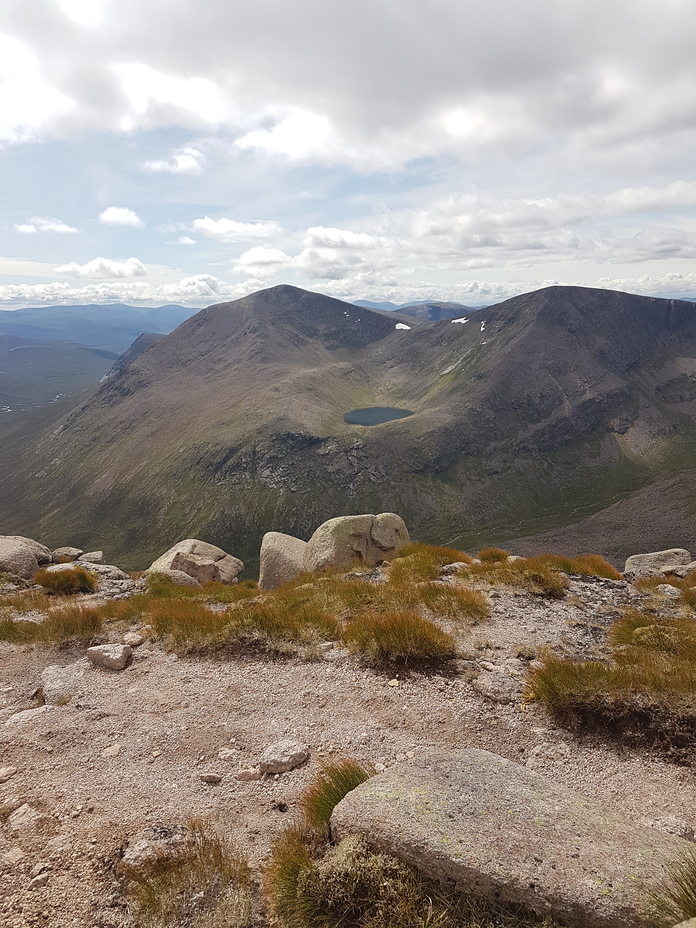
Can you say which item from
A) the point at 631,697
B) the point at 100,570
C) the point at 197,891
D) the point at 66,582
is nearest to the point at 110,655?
the point at 197,891

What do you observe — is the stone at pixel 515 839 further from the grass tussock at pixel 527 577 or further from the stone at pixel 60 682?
the grass tussock at pixel 527 577

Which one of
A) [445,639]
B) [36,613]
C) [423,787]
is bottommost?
[36,613]

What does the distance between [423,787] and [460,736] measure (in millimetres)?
2616

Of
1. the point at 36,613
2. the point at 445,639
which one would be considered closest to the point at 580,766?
the point at 445,639

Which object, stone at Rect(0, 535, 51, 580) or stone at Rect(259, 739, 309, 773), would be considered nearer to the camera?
stone at Rect(259, 739, 309, 773)

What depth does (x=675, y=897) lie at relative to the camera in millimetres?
4031

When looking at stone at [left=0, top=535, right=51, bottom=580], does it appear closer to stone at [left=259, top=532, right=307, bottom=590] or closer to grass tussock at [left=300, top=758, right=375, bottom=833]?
stone at [left=259, top=532, right=307, bottom=590]

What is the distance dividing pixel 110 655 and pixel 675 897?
12887 mm

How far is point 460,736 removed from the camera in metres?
8.05

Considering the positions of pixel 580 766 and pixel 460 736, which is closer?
pixel 580 766

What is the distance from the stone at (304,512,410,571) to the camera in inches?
1099

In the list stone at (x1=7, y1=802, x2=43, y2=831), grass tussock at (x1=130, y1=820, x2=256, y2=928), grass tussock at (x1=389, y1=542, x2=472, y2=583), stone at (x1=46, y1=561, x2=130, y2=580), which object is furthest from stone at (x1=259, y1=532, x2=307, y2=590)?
grass tussock at (x1=130, y1=820, x2=256, y2=928)

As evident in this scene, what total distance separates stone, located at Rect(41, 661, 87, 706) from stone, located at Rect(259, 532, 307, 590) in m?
16.8

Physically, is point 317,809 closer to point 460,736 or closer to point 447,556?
point 460,736
